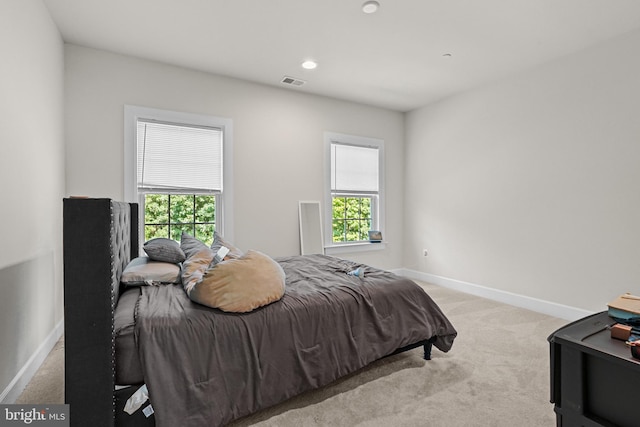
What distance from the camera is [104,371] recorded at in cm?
146

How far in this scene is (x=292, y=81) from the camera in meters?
4.11

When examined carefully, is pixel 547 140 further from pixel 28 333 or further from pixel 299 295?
pixel 28 333

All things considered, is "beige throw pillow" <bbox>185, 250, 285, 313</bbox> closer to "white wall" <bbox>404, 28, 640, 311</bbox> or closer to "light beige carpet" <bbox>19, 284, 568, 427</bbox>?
"light beige carpet" <bbox>19, 284, 568, 427</bbox>

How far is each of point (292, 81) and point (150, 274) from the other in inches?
115

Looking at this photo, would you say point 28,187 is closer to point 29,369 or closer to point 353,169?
point 29,369

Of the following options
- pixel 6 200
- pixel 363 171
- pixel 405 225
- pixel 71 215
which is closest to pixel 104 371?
pixel 71 215

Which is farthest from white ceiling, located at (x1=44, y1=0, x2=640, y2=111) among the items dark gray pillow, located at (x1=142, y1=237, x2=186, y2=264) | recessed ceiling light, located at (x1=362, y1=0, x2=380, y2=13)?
dark gray pillow, located at (x1=142, y1=237, x2=186, y2=264)

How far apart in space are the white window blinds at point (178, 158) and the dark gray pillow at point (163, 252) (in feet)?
4.01

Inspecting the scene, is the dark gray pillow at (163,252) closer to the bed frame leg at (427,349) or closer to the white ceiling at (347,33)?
the white ceiling at (347,33)

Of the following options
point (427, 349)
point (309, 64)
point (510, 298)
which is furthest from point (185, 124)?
point (510, 298)

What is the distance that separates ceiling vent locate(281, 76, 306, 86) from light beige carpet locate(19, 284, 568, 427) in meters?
3.32

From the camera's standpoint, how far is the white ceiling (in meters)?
2.62

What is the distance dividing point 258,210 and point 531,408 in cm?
327

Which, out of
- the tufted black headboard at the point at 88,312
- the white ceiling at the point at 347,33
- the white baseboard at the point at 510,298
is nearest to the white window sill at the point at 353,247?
the white baseboard at the point at 510,298
